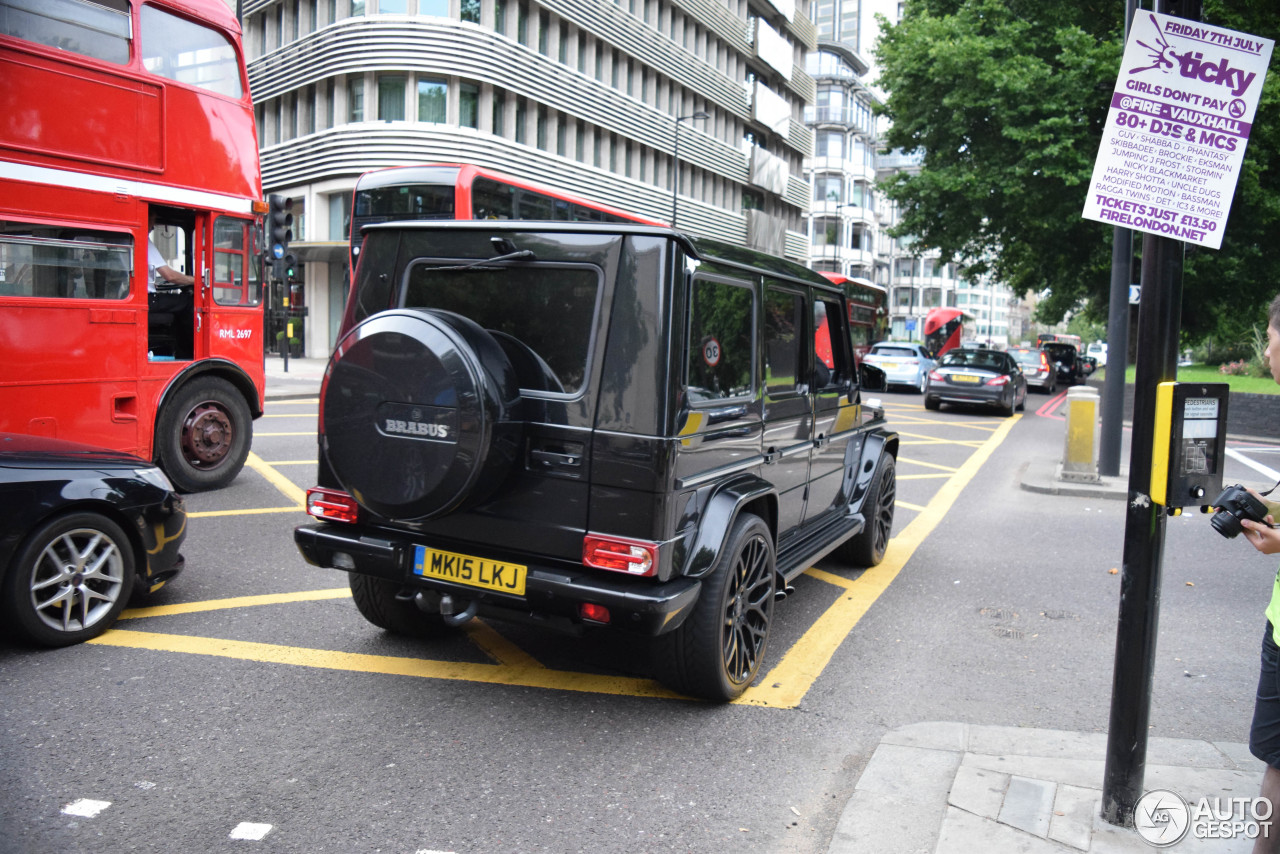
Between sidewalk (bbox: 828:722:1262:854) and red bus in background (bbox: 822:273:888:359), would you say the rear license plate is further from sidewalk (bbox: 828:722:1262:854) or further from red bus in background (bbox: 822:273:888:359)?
red bus in background (bbox: 822:273:888:359)

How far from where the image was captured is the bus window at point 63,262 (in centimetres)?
679

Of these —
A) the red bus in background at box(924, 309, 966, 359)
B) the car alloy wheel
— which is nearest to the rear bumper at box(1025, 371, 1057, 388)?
the red bus in background at box(924, 309, 966, 359)

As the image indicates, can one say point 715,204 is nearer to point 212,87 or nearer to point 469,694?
point 212,87

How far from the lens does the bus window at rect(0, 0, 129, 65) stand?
667 cm

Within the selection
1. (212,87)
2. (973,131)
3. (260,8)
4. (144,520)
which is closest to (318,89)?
(260,8)

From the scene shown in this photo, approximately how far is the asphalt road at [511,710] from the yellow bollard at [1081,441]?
4270 millimetres

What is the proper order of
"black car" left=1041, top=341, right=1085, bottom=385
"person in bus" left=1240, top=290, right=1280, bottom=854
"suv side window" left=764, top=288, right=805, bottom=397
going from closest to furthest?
"person in bus" left=1240, top=290, right=1280, bottom=854, "suv side window" left=764, top=288, right=805, bottom=397, "black car" left=1041, top=341, right=1085, bottom=385

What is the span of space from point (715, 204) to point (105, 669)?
45.2 meters

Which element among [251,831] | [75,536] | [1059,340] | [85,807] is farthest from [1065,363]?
[85,807]

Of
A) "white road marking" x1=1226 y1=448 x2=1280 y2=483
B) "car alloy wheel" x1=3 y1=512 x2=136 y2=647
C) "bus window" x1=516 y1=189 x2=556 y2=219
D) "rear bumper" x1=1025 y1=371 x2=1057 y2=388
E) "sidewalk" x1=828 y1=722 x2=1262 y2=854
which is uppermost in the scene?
"bus window" x1=516 y1=189 x2=556 y2=219

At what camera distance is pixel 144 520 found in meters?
4.71

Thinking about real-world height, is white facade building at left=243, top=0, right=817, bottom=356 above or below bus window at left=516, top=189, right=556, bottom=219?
above

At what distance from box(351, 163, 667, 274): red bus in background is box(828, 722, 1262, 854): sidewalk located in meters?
11.3

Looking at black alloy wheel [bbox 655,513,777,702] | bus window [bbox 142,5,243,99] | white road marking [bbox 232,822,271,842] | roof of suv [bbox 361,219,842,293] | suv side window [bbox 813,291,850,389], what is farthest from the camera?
bus window [bbox 142,5,243,99]
